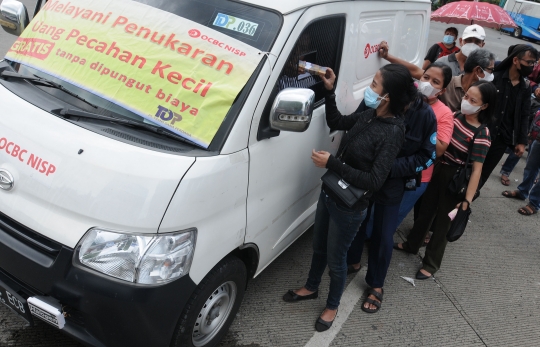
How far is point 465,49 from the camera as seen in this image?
5.11m

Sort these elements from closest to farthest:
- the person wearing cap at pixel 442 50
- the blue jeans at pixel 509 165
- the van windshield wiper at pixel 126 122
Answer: the van windshield wiper at pixel 126 122 → the blue jeans at pixel 509 165 → the person wearing cap at pixel 442 50

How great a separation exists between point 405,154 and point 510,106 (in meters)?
2.29

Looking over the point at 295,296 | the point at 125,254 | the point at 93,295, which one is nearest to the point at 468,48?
the point at 295,296

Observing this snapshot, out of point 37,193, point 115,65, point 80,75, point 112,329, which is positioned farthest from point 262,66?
point 112,329

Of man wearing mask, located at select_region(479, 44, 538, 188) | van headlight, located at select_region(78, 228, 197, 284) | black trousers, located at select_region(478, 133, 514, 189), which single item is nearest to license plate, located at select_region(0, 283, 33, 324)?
van headlight, located at select_region(78, 228, 197, 284)

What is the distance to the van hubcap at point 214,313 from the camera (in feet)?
8.07

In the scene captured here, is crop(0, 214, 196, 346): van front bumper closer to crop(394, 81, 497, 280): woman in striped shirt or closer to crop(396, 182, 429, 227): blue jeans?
crop(396, 182, 429, 227): blue jeans

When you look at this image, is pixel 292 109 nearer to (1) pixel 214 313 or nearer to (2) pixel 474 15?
(1) pixel 214 313

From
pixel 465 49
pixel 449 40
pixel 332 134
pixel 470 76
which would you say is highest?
pixel 449 40


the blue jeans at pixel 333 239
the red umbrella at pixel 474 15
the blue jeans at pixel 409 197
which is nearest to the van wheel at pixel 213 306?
the blue jeans at pixel 333 239

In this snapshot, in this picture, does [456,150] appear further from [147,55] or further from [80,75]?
[80,75]

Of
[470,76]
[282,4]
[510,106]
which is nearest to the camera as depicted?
[282,4]

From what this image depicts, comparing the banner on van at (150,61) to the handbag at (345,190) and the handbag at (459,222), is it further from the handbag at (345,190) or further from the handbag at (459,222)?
the handbag at (459,222)

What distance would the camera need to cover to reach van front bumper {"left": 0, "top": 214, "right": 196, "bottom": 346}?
1.99 m
